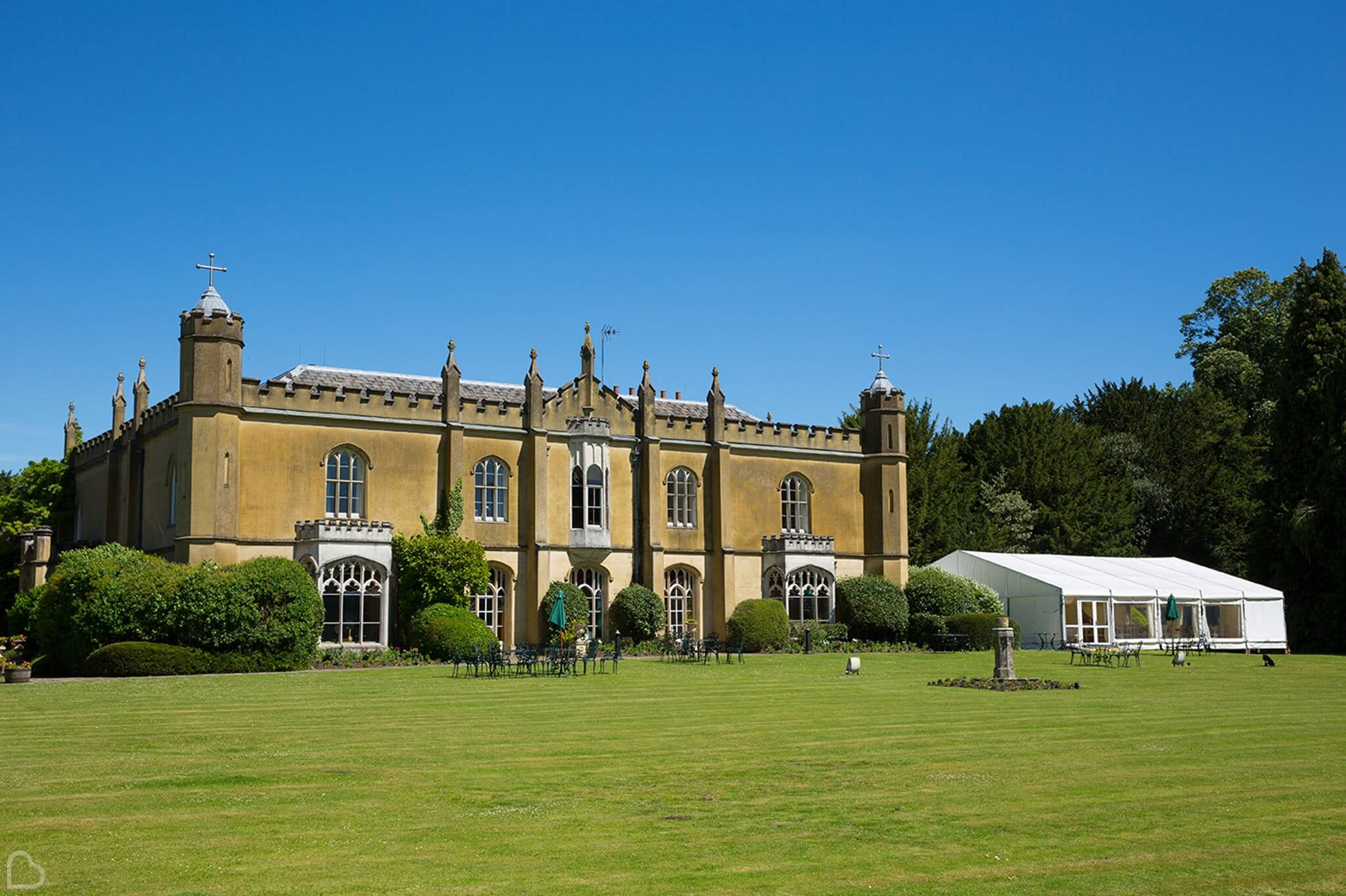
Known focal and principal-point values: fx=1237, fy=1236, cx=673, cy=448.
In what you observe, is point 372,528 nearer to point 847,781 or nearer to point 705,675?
point 705,675

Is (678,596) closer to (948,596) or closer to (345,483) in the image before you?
(948,596)

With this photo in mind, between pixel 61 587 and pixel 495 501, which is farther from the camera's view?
pixel 495 501

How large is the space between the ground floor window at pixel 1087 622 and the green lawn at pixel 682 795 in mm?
22202

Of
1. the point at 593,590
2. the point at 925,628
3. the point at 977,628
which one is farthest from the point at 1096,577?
the point at 593,590

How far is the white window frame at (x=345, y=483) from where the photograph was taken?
121ft

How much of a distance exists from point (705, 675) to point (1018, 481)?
3562cm

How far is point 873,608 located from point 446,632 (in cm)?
1579

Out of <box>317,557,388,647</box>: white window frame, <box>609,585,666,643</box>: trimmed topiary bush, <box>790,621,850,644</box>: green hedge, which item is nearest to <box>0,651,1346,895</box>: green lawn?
<box>317,557,388,647</box>: white window frame

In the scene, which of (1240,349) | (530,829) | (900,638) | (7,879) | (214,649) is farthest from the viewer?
(1240,349)

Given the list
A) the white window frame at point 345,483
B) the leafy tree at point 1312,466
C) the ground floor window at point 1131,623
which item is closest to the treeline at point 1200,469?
the leafy tree at point 1312,466

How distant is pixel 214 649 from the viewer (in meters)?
29.7

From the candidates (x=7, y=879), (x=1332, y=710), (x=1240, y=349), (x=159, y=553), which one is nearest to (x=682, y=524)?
(x=159, y=553)

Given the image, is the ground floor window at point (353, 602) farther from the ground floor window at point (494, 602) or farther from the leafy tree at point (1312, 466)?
the leafy tree at point (1312, 466)

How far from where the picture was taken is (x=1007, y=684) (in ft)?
73.2
